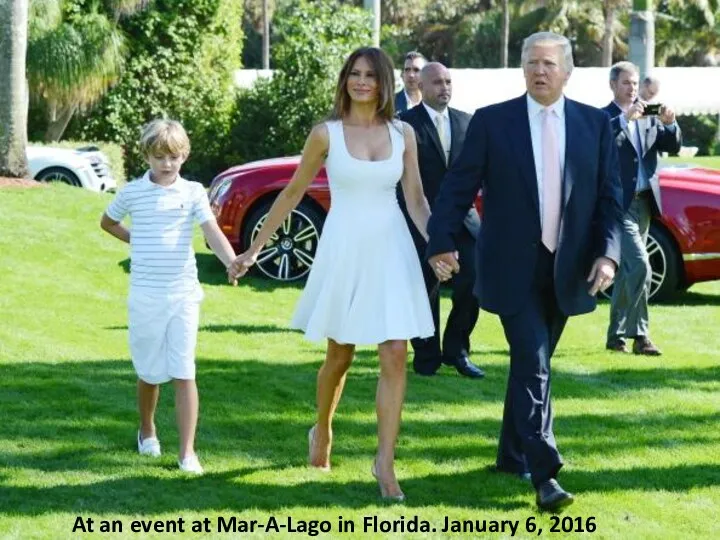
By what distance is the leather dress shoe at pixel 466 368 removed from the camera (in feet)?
32.3

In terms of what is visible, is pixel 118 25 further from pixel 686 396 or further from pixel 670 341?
pixel 686 396

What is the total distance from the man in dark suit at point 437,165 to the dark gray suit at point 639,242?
1491mm

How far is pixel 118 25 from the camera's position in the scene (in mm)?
30609

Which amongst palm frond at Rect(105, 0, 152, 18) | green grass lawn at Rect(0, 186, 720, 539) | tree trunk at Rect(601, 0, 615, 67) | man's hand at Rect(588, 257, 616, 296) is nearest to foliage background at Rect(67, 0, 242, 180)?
palm frond at Rect(105, 0, 152, 18)

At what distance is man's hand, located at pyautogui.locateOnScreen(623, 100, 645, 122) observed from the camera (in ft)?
33.6

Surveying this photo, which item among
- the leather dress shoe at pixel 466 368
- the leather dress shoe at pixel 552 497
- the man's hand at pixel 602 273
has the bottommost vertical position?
the leather dress shoe at pixel 466 368

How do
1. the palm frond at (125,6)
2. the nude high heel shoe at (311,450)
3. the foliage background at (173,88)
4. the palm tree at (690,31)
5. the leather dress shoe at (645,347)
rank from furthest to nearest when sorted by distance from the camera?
the palm tree at (690,31), the foliage background at (173,88), the palm frond at (125,6), the leather dress shoe at (645,347), the nude high heel shoe at (311,450)

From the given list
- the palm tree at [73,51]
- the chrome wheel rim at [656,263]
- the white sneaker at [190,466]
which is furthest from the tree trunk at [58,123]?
the white sneaker at [190,466]

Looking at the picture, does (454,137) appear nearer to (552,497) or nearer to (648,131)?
(648,131)

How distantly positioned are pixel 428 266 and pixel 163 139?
3.12 meters

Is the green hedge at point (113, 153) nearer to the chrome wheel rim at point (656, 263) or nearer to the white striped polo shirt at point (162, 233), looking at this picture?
the chrome wheel rim at point (656, 263)

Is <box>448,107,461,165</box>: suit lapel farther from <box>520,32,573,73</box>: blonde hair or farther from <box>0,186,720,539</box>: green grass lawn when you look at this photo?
<box>520,32,573,73</box>: blonde hair

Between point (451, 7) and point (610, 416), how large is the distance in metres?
69.3

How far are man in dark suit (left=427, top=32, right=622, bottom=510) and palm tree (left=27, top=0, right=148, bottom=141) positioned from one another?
2260cm
